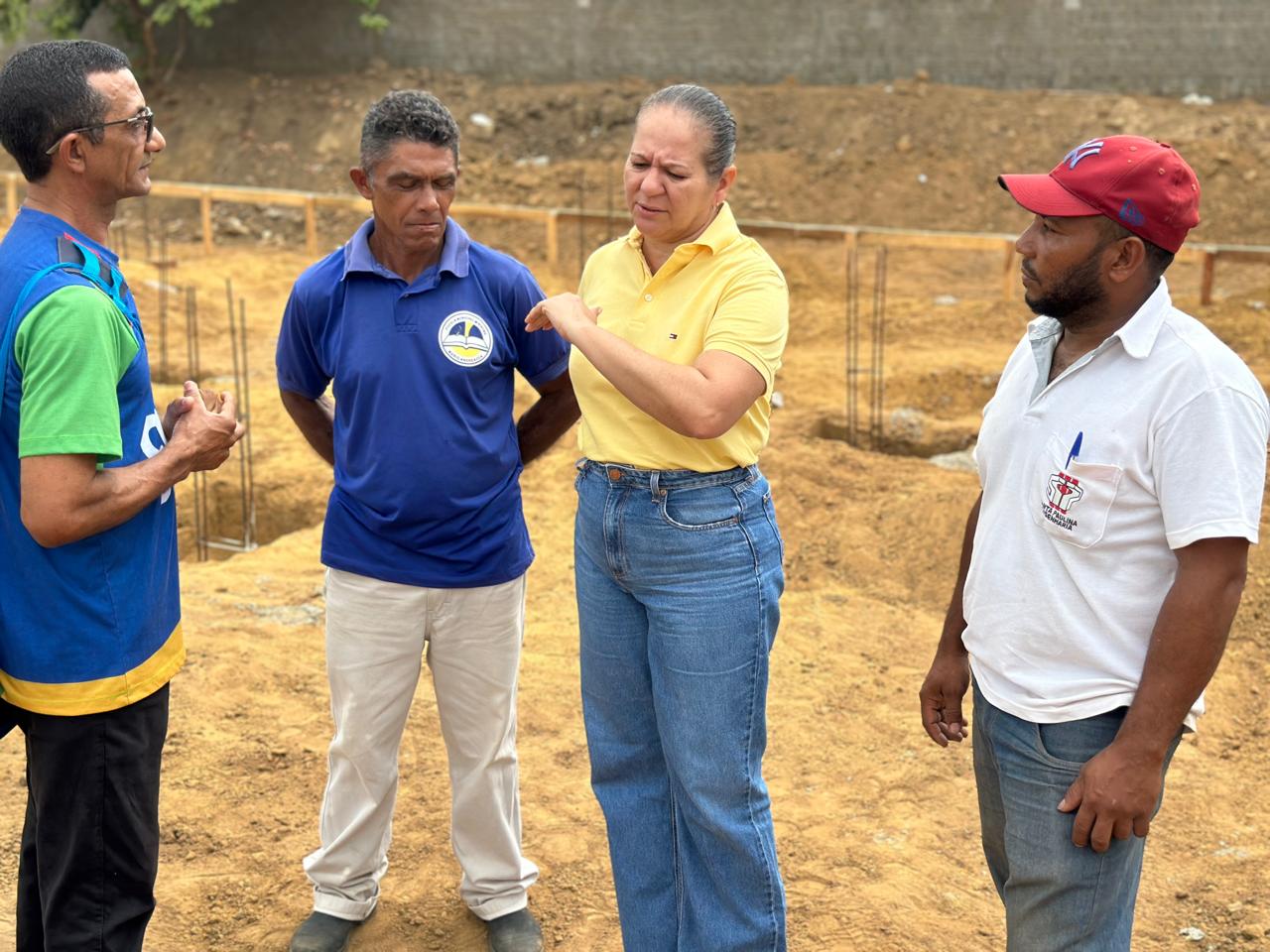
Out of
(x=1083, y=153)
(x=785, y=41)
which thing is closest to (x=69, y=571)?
(x=1083, y=153)

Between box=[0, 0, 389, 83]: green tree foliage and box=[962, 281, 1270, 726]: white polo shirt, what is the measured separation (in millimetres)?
19781

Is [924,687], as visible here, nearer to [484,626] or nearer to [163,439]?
[484,626]

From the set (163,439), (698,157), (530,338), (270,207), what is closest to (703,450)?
(698,157)

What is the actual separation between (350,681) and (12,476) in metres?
1.03

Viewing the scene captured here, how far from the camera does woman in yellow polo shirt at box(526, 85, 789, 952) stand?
263cm

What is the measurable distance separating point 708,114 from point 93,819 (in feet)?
6.06

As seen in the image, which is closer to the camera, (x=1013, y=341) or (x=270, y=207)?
(x=1013, y=341)

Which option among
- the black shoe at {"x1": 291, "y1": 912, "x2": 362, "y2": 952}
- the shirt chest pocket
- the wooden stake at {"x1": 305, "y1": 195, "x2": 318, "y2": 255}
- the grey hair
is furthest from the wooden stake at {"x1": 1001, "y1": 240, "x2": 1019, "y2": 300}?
the shirt chest pocket

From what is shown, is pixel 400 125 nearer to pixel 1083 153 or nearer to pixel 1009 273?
pixel 1083 153

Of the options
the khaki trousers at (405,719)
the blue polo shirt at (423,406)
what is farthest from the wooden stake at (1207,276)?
the khaki trousers at (405,719)

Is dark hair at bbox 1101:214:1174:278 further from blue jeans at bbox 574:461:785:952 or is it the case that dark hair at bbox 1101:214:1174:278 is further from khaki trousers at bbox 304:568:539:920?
khaki trousers at bbox 304:568:539:920

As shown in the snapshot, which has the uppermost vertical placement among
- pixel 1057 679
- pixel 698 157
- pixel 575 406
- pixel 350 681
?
pixel 698 157

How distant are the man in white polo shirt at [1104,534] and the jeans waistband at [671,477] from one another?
1.75ft

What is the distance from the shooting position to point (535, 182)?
17.7 metres
